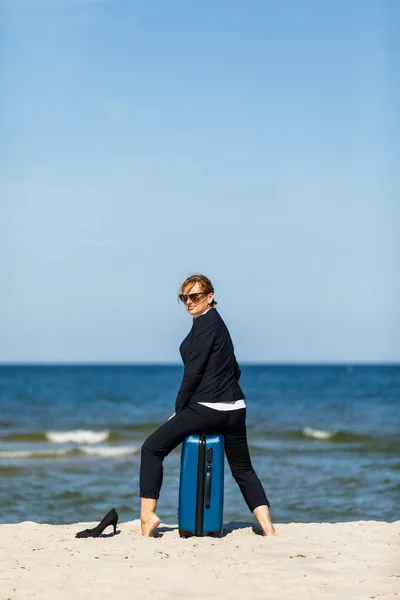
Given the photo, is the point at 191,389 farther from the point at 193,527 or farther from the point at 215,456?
the point at 193,527

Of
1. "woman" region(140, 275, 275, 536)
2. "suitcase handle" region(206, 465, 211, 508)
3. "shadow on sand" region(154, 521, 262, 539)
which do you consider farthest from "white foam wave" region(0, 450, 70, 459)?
"suitcase handle" region(206, 465, 211, 508)

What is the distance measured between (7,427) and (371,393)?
24.4 m

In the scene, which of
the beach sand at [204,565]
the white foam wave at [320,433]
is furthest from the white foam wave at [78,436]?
the beach sand at [204,565]

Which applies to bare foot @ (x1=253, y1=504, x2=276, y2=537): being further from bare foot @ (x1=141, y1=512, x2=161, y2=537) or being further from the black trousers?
bare foot @ (x1=141, y1=512, x2=161, y2=537)

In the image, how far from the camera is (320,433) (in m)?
21.5

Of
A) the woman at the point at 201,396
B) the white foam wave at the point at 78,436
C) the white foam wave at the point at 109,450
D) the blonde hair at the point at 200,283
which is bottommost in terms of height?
the white foam wave at the point at 78,436

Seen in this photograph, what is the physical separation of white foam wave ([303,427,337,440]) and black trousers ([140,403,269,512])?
589 inches

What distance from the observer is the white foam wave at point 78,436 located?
20.6m

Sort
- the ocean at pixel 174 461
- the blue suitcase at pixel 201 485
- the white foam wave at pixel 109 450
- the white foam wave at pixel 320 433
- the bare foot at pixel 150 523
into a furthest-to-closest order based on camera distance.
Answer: the white foam wave at pixel 320 433 → the white foam wave at pixel 109 450 → the ocean at pixel 174 461 → the bare foot at pixel 150 523 → the blue suitcase at pixel 201 485

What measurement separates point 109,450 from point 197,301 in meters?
12.3

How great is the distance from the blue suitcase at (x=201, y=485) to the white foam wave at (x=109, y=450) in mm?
10618

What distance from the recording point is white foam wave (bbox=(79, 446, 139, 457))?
54.0 feet

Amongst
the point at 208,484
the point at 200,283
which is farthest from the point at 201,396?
the point at 200,283

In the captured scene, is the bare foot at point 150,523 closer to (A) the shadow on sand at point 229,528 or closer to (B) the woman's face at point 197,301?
(A) the shadow on sand at point 229,528
